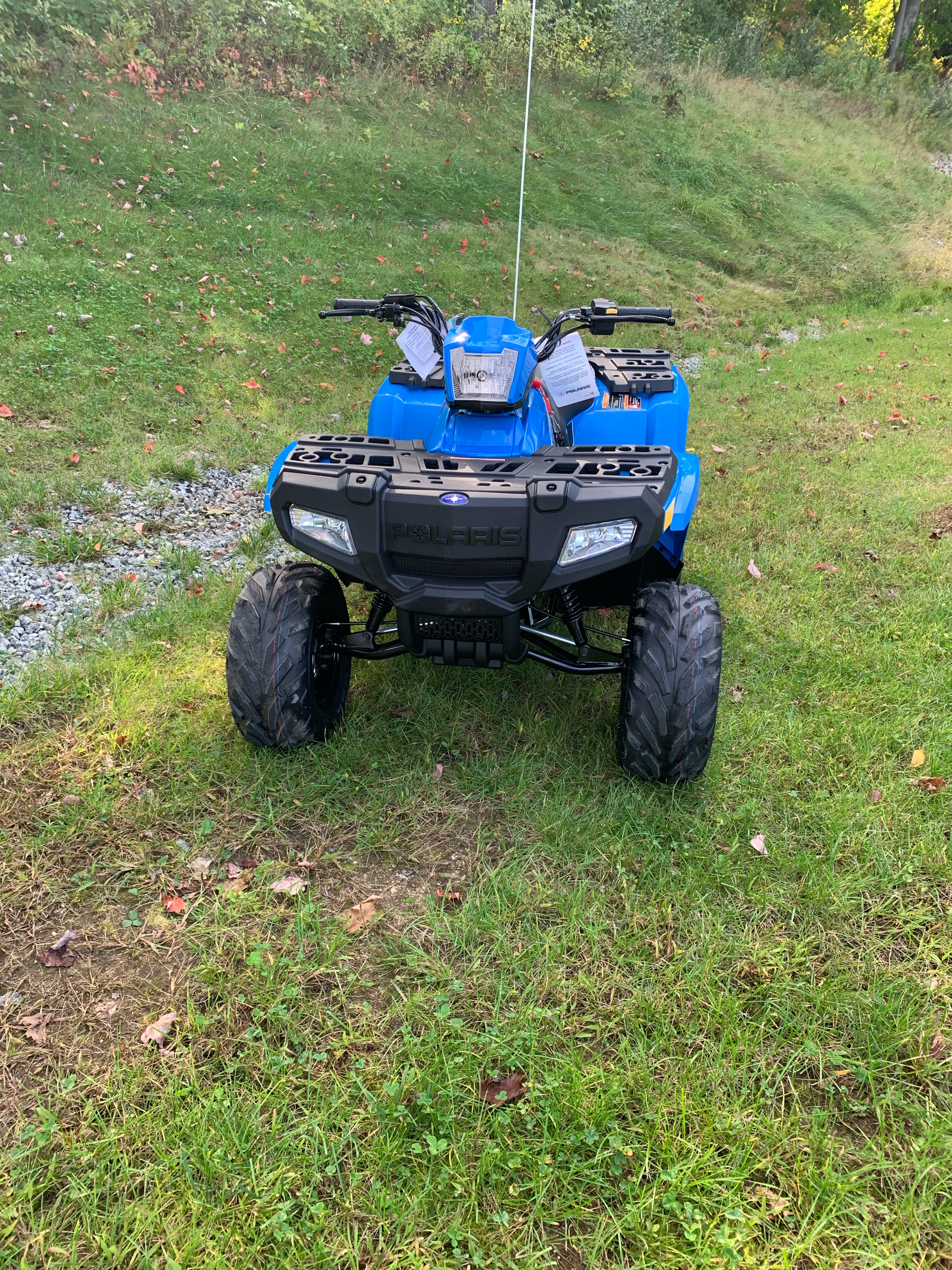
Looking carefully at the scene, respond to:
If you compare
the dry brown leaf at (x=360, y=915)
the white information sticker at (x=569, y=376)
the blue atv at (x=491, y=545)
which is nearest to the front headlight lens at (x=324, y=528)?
the blue atv at (x=491, y=545)

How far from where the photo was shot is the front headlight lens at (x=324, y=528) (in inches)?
101

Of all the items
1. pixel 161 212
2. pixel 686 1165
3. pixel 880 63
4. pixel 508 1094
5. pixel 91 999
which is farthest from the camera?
pixel 880 63

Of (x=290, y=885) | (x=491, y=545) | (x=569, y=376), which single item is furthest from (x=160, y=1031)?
(x=569, y=376)

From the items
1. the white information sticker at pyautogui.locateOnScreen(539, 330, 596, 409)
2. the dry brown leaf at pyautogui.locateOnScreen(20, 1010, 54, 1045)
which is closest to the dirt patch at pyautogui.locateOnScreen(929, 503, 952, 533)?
the white information sticker at pyautogui.locateOnScreen(539, 330, 596, 409)

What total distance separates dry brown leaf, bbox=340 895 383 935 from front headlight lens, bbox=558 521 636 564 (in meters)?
1.21

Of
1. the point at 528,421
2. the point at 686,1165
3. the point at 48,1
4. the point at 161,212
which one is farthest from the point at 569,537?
the point at 48,1

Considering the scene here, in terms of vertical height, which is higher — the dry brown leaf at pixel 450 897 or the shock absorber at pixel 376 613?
the shock absorber at pixel 376 613

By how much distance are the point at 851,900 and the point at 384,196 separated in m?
9.81

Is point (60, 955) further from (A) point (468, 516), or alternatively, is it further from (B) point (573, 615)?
(B) point (573, 615)

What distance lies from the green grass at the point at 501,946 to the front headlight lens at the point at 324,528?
0.86 m

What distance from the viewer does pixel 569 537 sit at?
2436 mm

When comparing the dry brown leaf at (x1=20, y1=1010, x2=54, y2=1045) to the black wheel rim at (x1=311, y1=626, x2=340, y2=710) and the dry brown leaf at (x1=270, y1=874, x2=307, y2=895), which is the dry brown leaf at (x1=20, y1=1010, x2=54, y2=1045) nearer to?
the dry brown leaf at (x1=270, y1=874, x2=307, y2=895)

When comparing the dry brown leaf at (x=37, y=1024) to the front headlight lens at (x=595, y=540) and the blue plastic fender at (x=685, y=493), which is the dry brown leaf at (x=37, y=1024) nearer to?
the front headlight lens at (x=595, y=540)

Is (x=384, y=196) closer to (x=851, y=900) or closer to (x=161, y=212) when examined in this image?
(x=161, y=212)
